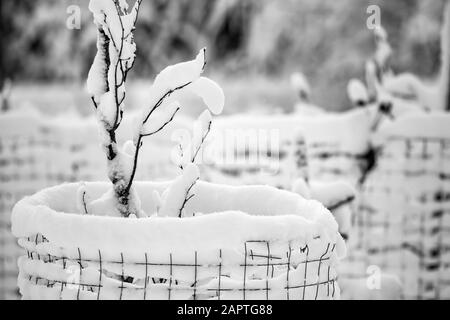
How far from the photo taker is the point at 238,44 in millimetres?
11359

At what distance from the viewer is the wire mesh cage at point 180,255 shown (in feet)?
4.74

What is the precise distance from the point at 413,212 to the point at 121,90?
2756 mm

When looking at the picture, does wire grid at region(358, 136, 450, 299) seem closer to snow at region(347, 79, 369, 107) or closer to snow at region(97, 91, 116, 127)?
snow at region(347, 79, 369, 107)

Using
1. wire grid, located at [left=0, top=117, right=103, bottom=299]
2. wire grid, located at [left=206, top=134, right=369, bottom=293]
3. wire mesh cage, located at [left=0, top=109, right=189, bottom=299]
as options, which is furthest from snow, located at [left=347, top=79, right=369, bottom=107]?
wire grid, located at [left=0, top=117, right=103, bottom=299]

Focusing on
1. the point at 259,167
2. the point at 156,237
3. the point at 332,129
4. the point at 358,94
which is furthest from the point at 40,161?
the point at 156,237

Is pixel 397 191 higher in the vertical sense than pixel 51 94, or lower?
lower

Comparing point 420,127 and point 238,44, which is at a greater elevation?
point 238,44

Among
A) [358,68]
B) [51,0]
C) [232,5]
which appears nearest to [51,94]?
[51,0]

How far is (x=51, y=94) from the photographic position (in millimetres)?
12172

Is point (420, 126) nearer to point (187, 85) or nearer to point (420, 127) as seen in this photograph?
point (420, 127)

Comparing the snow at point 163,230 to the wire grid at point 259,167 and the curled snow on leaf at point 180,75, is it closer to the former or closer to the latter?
the curled snow on leaf at point 180,75

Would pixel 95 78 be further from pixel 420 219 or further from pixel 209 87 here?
pixel 420 219

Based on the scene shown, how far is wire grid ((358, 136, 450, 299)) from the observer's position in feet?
12.6
